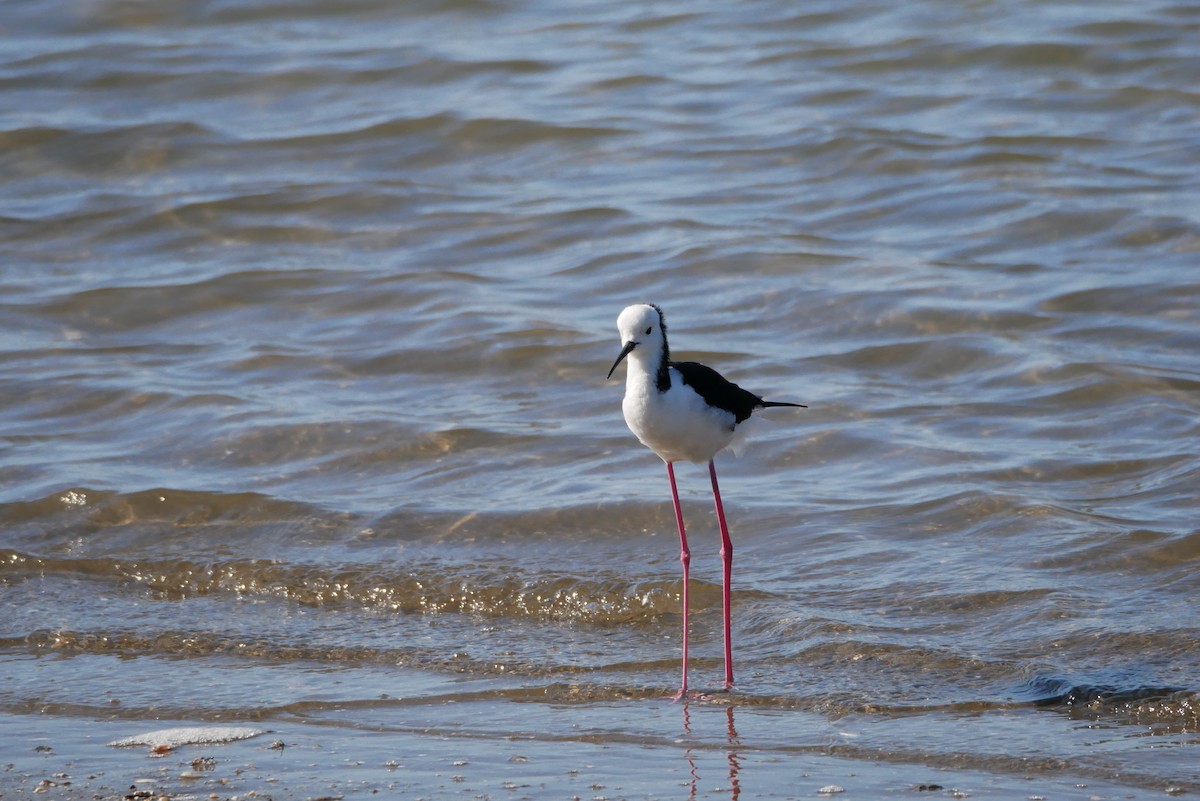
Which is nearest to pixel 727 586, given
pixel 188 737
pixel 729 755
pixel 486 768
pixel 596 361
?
pixel 729 755

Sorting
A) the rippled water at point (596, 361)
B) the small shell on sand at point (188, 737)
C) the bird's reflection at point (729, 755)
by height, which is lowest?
the bird's reflection at point (729, 755)

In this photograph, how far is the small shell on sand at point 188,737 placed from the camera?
5312 millimetres

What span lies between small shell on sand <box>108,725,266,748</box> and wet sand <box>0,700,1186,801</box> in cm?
4

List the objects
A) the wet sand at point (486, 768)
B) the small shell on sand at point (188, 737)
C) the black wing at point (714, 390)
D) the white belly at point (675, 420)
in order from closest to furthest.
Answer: the wet sand at point (486, 768) < the small shell on sand at point (188, 737) < the white belly at point (675, 420) < the black wing at point (714, 390)

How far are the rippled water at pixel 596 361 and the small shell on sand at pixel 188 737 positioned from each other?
7.7 inches

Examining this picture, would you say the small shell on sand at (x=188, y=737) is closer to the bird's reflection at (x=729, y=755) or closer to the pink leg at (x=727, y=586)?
the bird's reflection at (x=729, y=755)

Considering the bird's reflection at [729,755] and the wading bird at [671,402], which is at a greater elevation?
the wading bird at [671,402]

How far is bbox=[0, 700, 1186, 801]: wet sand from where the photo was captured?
4.78 meters

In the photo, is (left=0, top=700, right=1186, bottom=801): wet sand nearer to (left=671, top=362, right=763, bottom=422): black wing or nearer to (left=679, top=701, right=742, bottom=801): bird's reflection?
(left=679, top=701, right=742, bottom=801): bird's reflection

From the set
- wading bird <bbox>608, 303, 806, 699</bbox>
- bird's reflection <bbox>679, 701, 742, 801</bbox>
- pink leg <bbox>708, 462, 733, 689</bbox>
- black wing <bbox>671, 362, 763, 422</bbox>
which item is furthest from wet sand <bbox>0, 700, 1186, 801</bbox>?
black wing <bbox>671, 362, 763, 422</bbox>

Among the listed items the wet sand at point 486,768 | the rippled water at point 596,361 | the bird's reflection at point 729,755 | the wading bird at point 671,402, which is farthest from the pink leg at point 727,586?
the wet sand at point 486,768

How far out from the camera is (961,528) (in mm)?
7566

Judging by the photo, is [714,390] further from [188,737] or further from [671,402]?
[188,737]

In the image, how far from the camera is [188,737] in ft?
17.6
